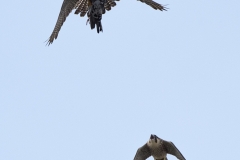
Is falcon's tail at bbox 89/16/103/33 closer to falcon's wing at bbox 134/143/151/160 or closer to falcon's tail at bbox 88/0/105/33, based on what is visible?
falcon's tail at bbox 88/0/105/33

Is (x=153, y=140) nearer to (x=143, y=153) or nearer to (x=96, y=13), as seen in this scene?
(x=143, y=153)

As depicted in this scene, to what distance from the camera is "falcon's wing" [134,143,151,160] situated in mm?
24531

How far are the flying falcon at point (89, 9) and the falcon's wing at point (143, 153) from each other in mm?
5180

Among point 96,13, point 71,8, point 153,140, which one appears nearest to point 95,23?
point 96,13

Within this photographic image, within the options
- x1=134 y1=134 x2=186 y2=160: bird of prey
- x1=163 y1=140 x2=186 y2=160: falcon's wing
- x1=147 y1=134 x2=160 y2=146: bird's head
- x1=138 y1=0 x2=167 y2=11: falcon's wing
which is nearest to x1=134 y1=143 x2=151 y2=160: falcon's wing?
x1=134 y1=134 x2=186 y2=160: bird of prey

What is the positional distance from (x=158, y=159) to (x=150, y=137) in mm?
828

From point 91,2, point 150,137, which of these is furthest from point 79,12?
point 150,137

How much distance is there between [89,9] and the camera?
22.4 meters

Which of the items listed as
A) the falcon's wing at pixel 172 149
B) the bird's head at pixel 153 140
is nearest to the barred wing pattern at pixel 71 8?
the bird's head at pixel 153 140

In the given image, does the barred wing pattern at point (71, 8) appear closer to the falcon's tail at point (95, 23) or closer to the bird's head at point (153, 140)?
the falcon's tail at point (95, 23)

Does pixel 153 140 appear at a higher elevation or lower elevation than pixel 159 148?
higher

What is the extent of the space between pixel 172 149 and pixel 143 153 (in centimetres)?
124

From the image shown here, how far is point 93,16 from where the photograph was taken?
2197 cm

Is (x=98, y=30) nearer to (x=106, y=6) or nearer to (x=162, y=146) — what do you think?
(x=106, y=6)
